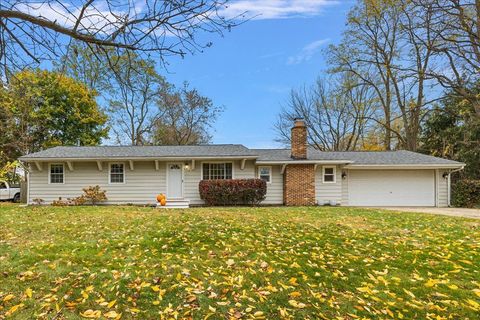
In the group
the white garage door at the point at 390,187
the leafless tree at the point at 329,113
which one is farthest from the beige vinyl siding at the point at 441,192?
the leafless tree at the point at 329,113

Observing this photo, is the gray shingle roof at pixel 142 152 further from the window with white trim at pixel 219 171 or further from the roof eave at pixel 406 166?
the roof eave at pixel 406 166

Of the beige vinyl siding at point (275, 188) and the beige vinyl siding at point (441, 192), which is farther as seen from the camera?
the beige vinyl siding at point (441, 192)

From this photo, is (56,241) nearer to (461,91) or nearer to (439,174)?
(439,174)

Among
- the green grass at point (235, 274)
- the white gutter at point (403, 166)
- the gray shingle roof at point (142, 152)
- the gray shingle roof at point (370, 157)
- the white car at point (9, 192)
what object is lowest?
the white car at point (9, 192)

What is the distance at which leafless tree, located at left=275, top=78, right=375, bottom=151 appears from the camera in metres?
27.3

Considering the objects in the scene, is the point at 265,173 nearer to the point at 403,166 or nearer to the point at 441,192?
the point at 403,166

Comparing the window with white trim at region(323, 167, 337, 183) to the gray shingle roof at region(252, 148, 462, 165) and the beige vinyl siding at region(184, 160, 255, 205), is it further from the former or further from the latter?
the beige vinyl siding at region(184, 160, 255, 205)

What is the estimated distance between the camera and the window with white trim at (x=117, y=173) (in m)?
15.1

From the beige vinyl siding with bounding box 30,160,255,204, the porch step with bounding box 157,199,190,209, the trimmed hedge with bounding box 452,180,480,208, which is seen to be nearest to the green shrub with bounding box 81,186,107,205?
the beige vinyl siding with bounding box 30,160,255,204

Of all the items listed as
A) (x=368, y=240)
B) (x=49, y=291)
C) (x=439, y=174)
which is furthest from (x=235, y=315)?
(x=439, y=174)

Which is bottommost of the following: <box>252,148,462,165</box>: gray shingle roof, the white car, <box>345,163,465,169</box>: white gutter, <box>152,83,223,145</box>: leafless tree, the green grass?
the white car

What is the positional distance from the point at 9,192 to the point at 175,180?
1230 centimetres

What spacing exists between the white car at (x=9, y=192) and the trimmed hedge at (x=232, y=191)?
13423 mm

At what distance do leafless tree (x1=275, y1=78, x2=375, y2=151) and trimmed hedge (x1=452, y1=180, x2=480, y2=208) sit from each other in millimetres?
12224
